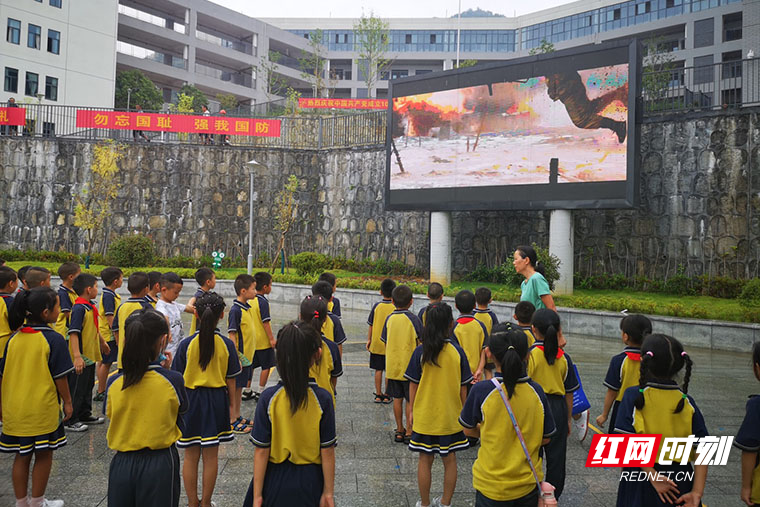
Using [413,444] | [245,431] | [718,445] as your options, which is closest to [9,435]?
[245,431]

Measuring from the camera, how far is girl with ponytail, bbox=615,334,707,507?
317 cm

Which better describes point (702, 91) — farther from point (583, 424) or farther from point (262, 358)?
point (262, 358)

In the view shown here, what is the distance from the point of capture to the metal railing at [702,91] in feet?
52.3

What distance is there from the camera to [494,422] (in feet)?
10.5

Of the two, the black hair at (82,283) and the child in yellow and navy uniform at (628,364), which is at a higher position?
the black hair at (82,283)

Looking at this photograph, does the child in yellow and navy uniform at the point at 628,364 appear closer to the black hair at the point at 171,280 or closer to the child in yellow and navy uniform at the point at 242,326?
the child in yellow and navy uniform at the point at 242,326

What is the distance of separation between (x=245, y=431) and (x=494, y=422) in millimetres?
3712

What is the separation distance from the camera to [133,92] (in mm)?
39625

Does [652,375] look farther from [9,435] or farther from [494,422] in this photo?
[9,435]

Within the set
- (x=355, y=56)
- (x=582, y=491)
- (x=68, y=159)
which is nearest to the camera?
(x=582, y=491)

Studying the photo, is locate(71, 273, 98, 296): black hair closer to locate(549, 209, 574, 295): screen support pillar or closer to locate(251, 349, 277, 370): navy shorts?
locate(251, 349, 277, 370): navy shorts

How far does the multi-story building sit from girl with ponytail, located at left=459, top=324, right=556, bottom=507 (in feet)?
124

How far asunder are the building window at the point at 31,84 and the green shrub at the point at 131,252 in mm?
18972

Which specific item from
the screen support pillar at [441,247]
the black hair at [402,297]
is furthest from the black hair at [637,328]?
the screen support pillar at [441,247]
